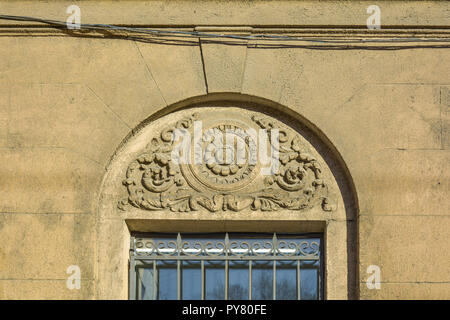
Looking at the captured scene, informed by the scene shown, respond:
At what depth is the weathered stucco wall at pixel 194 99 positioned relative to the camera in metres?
8.34

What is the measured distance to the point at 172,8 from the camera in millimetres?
8914

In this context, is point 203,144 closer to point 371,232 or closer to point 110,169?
point 110,169

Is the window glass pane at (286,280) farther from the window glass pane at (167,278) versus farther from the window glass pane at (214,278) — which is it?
the window glass pane at (167,278)

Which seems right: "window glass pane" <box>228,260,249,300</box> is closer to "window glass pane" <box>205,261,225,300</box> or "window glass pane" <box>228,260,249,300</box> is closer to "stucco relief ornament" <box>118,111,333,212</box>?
"window glass pane" <box>205,261,225,300</box>

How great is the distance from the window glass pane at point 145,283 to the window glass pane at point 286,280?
3.85 ft

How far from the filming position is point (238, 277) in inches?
344

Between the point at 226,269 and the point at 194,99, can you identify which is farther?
the point at 194,99

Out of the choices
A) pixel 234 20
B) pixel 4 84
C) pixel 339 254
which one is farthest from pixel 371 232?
pixel 4 84

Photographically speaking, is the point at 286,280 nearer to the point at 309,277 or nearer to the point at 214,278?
the point at 309,277

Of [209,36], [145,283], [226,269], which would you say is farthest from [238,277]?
[209,36]

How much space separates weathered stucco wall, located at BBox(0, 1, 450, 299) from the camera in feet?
27.3

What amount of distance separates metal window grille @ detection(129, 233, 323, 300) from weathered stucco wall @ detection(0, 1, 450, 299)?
19.2 inches

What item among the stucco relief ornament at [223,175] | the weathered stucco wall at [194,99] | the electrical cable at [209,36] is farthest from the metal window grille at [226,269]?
the electrical cable at [209,36]

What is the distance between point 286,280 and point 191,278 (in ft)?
2.88
